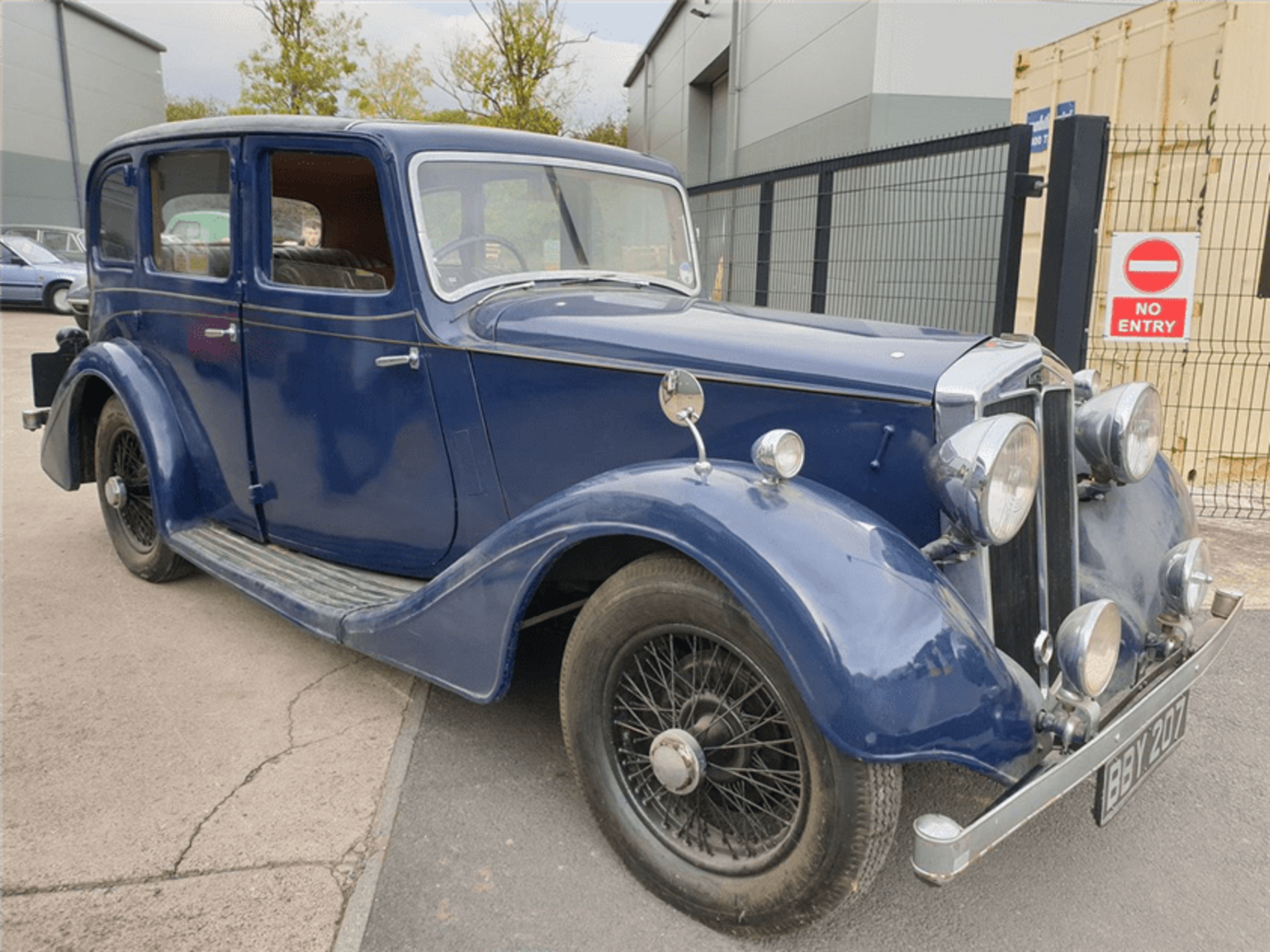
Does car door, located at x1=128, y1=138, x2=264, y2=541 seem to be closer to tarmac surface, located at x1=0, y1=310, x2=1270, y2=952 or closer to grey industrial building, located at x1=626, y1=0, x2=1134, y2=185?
tarmac surface, located at x1=0, y1=310, x2=1270, y2=952

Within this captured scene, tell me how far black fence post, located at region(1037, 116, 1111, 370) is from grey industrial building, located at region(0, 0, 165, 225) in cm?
2701

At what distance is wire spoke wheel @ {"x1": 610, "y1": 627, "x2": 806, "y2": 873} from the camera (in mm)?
1879

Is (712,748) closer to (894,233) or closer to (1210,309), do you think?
(894,233)

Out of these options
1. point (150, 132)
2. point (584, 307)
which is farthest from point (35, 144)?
point (584, 307)

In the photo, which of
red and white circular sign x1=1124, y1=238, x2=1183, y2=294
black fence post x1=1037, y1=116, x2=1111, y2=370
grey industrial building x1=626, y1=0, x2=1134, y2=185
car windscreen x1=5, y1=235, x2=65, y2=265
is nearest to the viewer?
black fence post x1=1037, y1=116, x2=1111, y2=370

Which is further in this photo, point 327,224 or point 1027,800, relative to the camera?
Result: point 327,224

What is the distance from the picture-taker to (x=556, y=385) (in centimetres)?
250

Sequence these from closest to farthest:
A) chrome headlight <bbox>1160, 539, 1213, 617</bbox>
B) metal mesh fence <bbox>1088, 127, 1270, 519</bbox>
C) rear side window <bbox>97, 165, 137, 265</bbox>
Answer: chrome headlight <bbox>1160, 539, 1213, 617</bbox> → rear side window <bbox>97, 165, 137, 265</bbox> → metal mesh fence <bbox>1088, 127, 1270, 519</bbox>

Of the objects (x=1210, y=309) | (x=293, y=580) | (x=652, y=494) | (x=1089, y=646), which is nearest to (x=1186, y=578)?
(x=1089, y=646)

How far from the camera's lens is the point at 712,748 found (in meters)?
1.94

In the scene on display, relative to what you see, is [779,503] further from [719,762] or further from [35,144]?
[35,144]

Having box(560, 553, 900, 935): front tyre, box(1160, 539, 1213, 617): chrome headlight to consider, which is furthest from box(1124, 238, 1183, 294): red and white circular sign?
box(560, 553, 900, 935): front tyre

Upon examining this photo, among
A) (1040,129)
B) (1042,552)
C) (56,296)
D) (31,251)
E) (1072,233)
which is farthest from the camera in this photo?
(31,251)

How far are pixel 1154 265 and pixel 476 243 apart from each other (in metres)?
3.66
